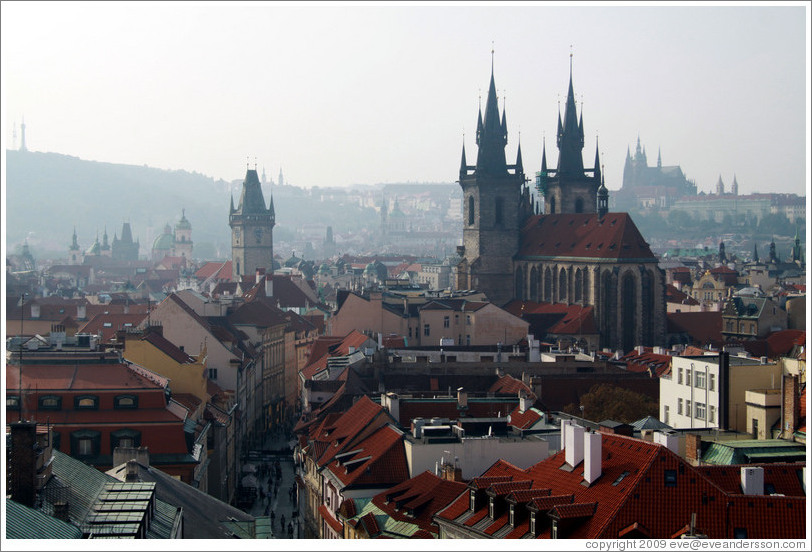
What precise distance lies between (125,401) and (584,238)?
227ft

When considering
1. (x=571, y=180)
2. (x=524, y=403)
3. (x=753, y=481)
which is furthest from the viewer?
(x=571, y=180)

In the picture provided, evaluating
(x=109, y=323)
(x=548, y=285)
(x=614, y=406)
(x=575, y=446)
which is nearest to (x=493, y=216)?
(x=548, y=285)

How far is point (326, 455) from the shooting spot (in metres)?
45.8

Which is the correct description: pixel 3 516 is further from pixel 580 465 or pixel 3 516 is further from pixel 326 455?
pixel 326 455

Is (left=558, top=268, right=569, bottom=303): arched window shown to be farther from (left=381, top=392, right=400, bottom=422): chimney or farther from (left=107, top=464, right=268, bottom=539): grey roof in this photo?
(left=107, top=464, right=268, bottom=539): grey roof

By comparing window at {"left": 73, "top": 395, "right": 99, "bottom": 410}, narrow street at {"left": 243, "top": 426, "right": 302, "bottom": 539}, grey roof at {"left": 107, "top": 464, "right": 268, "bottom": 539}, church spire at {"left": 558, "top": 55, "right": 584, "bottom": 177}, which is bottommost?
narrow street at {"left": 243, "top": 426, "right": 302, "bottom": 539}

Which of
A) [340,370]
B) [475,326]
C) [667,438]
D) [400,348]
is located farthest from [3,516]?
[475,326]

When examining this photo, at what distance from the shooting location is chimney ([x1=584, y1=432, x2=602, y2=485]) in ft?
96.1

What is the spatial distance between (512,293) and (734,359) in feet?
219

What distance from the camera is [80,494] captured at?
30.4 meters

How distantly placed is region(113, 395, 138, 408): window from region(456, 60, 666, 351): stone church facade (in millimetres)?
60217

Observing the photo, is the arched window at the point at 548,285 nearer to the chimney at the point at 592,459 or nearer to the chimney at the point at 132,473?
the chimney at the point at 132,473

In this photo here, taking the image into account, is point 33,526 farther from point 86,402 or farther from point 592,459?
point 86,402

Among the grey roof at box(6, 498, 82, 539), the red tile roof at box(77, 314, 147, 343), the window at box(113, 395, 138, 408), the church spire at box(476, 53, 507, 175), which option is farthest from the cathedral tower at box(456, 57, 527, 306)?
the grey roof at box(6, 498, 82, 539)
